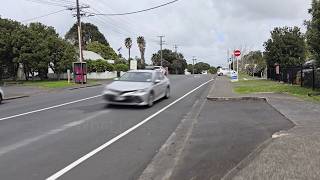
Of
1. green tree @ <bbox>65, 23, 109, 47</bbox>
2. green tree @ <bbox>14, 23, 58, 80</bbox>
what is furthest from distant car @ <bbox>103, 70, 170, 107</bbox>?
green tree @ <bbox>65, 23, 109, 47</bbox>

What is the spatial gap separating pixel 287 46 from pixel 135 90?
77.0ft

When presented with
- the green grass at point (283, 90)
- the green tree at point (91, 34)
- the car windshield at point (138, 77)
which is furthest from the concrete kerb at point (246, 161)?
the green tree at point (91, 34)

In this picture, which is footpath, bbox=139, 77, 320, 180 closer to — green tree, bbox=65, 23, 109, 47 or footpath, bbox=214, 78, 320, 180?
footpath, bbox=214, 78, 320, 180

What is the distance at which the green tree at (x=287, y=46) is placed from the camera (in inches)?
1507

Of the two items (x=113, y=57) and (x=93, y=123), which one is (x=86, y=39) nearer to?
(x=113, y=57)

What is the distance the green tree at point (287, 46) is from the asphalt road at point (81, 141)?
901 inches

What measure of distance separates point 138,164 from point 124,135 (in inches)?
127

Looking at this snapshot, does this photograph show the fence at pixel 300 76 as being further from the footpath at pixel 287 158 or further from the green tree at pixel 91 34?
the green tree at pixel 91 34

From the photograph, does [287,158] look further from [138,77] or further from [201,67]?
[201,67]

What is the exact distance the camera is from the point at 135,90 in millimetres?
18125

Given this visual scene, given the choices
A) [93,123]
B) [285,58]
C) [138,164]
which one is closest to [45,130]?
[93,123]

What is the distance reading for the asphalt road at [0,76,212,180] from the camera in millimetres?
8039

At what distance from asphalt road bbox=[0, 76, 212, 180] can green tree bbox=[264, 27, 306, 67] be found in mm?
22882

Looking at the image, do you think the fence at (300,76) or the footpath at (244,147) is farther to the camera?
the fence at (300,76)
